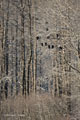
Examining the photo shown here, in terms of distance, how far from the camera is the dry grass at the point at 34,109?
41.4 ft

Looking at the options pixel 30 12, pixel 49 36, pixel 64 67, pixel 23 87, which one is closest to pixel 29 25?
pixel 30 12

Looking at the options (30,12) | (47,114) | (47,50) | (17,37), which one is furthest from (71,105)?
(17,37)

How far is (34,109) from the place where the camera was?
1345 cm

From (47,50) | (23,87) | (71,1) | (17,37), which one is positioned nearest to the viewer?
(71,1)

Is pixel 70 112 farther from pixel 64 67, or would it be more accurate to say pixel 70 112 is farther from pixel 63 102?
pixel 64 67

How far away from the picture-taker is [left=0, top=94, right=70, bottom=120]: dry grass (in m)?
12.6

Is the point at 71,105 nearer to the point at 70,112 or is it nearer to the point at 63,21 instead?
the point at 70,112

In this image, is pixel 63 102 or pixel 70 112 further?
pixel 63 102

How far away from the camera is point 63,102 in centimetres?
1434

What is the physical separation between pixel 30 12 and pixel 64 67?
923cm

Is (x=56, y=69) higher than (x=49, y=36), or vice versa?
(x=49, y=36)

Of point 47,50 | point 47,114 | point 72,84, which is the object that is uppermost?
point 47,50

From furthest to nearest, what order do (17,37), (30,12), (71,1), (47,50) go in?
1. (17,37)
2. (30,12)
3. (47,50)
4. (71,1)

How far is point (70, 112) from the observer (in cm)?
1327
